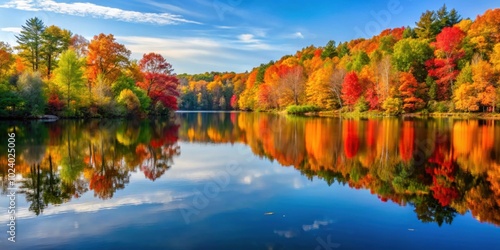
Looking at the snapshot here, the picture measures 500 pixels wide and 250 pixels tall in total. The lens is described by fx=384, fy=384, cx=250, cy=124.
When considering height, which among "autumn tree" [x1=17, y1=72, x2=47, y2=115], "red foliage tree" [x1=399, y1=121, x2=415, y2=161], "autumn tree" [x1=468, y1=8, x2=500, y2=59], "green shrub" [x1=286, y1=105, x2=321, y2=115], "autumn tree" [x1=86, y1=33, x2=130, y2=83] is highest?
"autumn tree" [x1=468, y1=8, x2=500, y2=59]

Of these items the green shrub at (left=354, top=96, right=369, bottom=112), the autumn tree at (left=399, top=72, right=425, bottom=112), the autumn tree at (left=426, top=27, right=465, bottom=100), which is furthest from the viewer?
the green shrub at (left=354, top=96, right=369, bottom=112)

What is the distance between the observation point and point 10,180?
11.3 meters

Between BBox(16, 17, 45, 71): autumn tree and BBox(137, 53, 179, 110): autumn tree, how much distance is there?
13.7m

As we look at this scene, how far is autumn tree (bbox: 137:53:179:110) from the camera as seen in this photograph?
58.2 metres

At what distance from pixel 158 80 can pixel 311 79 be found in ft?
93.0

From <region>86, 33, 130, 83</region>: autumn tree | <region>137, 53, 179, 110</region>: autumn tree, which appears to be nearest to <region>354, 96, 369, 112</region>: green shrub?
<region>137, 53, 179, 110</region>: autumn tree

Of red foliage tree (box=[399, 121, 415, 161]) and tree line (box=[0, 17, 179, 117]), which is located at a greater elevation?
tree line (box=[0, 17, 179, 117])

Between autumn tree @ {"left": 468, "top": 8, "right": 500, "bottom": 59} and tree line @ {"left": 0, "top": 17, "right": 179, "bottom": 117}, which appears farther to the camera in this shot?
autumn tree @ {"left": 468, "top": 8, "right": 500, "bottom": 59}

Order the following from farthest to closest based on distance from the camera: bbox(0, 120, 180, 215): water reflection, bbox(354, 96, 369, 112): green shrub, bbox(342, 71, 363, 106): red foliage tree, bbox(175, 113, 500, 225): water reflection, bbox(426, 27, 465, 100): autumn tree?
bbox(342, 71, 363, 106): red foliage tree → bbox(354, 96, 369, 112): green shrub → bbox(426, 27, 465, 100): autumn tree → bbox(0, 120, 180, 215): water reflection → bbox(175, 113, 500, 225): water reflection

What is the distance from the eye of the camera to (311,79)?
71.7 meters

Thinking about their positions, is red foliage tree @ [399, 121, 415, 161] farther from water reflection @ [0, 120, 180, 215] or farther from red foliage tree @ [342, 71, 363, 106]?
red foliage tree @ [342, 71, 363, 106]

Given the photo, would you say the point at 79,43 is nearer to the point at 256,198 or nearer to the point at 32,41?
the point at 32,41

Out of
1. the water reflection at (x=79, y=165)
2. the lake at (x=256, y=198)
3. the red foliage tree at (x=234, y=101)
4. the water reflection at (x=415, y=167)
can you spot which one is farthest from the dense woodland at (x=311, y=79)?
the red foliage tree at (x=234, y=101)

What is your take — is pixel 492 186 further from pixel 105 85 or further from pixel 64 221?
pixel 105 85
